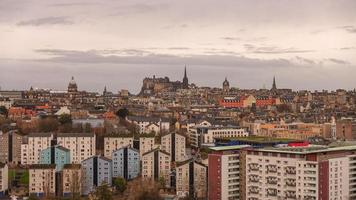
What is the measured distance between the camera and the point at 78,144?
17906 mm

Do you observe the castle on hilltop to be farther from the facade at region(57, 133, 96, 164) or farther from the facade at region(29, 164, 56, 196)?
the facade at region(29, 164, 56, 196)

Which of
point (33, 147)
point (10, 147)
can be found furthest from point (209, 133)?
point (10, 147)

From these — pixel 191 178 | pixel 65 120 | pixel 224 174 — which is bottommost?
pixel 191 178

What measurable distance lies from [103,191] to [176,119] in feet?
39.5

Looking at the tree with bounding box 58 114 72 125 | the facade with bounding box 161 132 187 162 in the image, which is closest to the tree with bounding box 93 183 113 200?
the facade with bounding box 161 132 187 162

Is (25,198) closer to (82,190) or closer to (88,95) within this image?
(82,190)

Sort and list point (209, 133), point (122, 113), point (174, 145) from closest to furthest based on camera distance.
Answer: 1. point (174, 145)
2. point (209, 133)
3. point (122, 113)

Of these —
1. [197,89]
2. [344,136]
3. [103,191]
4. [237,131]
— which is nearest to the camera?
[103,191]

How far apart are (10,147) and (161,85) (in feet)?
95.6

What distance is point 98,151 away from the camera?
18266 mm

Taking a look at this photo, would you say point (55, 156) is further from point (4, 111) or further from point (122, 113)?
point (4, 111)

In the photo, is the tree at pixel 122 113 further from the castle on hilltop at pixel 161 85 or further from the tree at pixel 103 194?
the castle on hilltop at pixel 161 85

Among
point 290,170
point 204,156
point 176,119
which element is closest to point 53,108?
point 176,119

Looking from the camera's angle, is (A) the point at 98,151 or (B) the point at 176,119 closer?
(A) the point at 98,151
